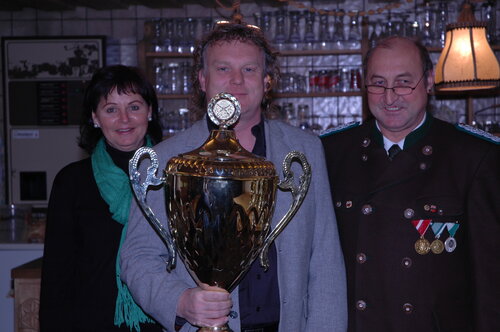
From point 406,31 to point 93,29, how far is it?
271 centimetres

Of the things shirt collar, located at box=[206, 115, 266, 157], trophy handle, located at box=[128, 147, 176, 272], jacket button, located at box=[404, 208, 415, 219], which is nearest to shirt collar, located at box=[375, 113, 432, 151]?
jacket button, located at box=[404, 208, 415, 219]

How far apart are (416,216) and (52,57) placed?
459 centimetres

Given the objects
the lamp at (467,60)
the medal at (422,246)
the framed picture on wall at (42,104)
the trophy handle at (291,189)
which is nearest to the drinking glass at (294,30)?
the framed picture on wall at (42,104)

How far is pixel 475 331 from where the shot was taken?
6.64ft

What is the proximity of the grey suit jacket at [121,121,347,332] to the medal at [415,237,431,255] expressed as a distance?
0.26 metres

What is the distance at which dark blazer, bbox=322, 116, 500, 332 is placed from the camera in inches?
78.6

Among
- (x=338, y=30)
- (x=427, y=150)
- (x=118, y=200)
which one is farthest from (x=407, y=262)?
(x=338, y=30)

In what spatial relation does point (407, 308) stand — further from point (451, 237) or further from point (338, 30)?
point (338, 30)

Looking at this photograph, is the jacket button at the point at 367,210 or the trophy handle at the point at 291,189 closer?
the trophy handle at the point at 291,189

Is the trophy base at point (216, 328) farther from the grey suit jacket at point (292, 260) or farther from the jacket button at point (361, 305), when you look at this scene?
A: the jacket button at point (361, 305)

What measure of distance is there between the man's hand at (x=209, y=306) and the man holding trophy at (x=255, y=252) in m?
0.04

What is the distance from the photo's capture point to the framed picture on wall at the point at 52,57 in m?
5.89

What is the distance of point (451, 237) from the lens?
205cm

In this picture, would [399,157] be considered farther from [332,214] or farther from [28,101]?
[28,101]
